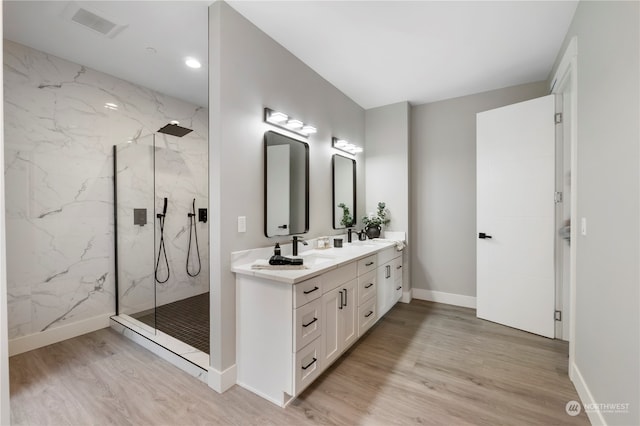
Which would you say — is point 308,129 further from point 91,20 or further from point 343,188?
point 91,20

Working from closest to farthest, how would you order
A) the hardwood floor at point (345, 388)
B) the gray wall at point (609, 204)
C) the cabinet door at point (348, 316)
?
the gray wall at point (609, 204)
the hardwood floor at point (345, 388)
the cabinet door at point (348, 316)

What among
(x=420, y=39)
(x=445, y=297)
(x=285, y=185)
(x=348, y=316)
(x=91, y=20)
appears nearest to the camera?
(x=91, y=20)

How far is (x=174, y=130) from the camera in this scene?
3.43 m

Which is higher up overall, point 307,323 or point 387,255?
point 387,255

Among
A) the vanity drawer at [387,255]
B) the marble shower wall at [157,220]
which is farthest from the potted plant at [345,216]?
the marble shower wall at [157,220]

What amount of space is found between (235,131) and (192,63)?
4.18 feet

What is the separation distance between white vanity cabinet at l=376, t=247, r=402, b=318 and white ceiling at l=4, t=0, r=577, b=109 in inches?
78.0

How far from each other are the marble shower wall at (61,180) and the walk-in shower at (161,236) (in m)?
0.07

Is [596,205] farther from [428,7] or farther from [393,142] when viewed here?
[393,142]

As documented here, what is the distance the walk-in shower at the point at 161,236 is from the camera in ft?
10.0

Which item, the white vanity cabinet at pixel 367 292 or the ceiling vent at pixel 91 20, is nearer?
the ceiling vent at pixel 91 20

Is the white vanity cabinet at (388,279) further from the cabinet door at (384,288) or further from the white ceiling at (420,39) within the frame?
the white ceiling at (420,39)

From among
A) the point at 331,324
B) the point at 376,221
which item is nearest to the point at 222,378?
the point at 331,324

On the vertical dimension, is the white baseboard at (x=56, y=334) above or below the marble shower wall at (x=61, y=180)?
below
